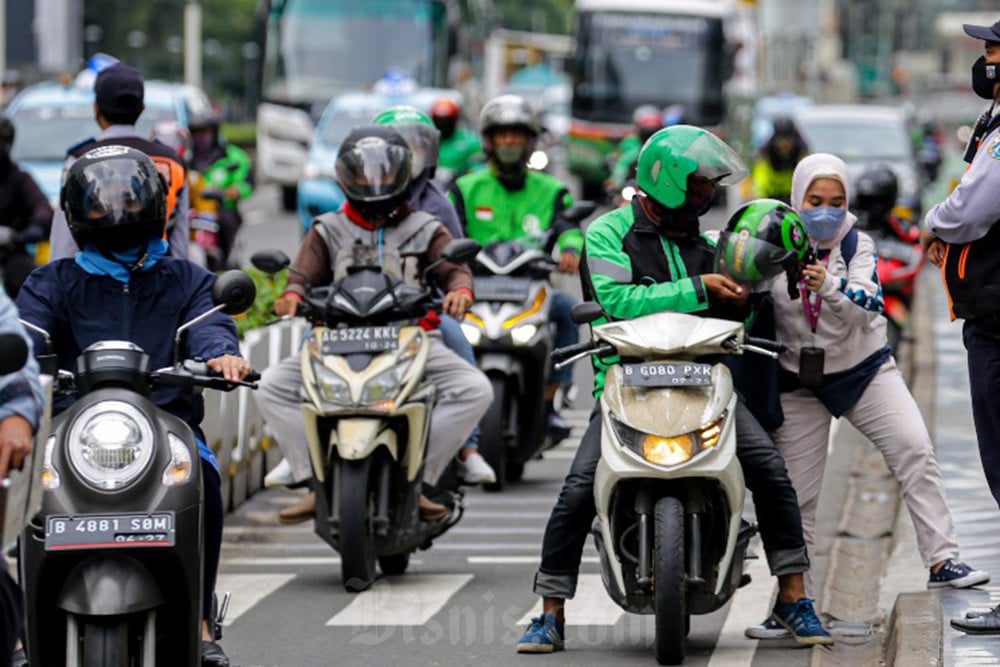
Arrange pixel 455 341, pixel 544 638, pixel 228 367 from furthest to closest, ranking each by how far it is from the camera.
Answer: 1. pixel 455 341
2. pixel 544 638
3. pixel 228 367

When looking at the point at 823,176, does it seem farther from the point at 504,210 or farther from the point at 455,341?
the point at 504,210

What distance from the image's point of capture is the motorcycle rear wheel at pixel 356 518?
897cm

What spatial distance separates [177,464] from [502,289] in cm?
601

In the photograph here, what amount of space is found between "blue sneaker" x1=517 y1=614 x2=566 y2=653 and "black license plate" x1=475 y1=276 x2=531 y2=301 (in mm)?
4080

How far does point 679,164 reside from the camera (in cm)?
786

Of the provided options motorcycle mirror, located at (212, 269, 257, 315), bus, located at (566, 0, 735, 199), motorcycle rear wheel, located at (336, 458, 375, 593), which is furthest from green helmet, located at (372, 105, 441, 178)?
bus, located at (566, 0, 735, 199)

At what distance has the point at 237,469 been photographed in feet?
39.0

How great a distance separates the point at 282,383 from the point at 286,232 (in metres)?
25.3

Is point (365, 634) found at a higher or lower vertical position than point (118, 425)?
lower

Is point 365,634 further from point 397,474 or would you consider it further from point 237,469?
point 237,469

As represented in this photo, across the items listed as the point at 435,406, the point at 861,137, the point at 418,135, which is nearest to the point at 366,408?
the point at 435,406

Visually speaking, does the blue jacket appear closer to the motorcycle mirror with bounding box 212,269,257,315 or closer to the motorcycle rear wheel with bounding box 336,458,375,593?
the motorcycle mirror with bounding box 212,269,257,315

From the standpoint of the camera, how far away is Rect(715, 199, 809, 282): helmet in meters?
7.69

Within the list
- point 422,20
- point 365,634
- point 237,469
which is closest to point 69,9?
point 422,20
